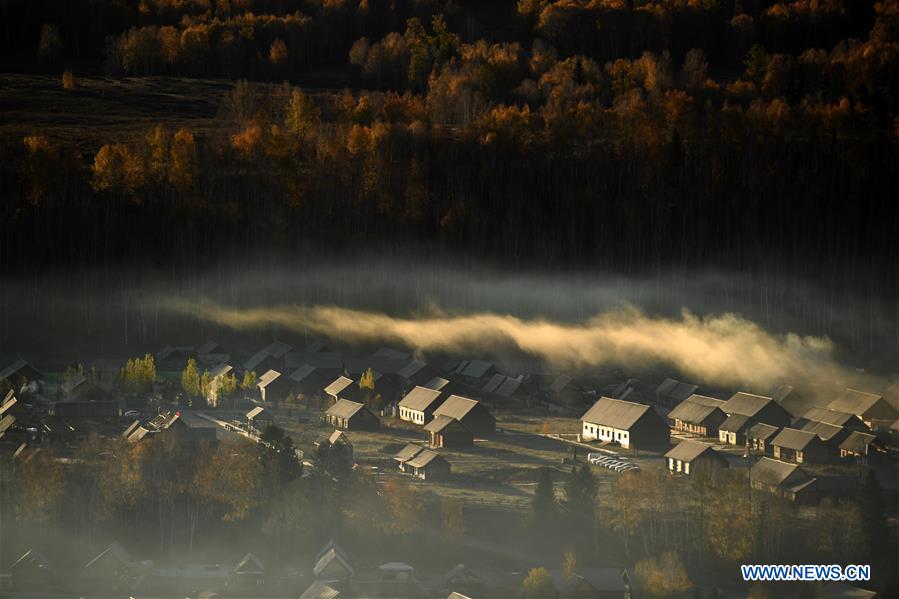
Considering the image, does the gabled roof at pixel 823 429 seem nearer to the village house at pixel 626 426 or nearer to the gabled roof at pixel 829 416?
the gabled roof at pixel 829 416

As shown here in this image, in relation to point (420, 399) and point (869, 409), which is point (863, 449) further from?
point (420, 399)

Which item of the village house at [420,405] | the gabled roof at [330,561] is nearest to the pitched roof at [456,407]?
the village house at [420,405]

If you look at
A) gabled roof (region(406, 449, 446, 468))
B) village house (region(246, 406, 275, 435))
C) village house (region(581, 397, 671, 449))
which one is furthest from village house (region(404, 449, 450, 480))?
village house (region(581, 397, 671, 449))

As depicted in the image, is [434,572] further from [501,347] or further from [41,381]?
[501,347]

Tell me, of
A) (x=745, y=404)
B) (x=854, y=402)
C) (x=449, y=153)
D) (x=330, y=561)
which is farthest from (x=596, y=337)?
(x=330, y=561)

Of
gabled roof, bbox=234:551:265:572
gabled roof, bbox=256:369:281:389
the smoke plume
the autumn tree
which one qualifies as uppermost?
the autumn tree

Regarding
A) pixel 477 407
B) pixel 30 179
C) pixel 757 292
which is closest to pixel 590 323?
pixel 757 292

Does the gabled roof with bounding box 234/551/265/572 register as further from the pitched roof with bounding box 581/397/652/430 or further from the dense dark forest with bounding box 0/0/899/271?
the dense dark forest with bounding box 0/0/899/271
